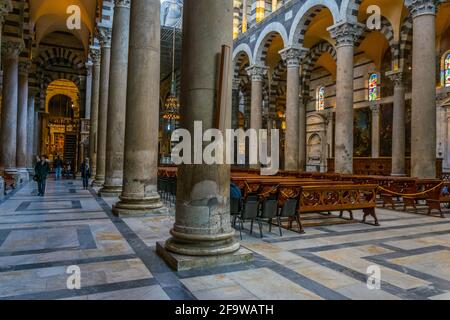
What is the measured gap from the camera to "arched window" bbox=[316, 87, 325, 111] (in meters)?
29.2

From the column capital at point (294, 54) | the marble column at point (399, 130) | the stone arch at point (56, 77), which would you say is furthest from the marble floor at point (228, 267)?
the stone arch at point (56, 77)

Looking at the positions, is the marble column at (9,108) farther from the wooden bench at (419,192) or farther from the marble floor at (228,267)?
the wooden bench at (419,192)

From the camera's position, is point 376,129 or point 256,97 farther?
point 376,129

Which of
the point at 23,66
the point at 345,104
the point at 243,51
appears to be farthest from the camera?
the point at 243,51

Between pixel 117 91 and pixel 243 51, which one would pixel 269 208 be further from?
pixel 243 51

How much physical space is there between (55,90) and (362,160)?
31.6m

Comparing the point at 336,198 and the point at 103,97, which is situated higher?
the point at 103,97

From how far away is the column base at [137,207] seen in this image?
788cm

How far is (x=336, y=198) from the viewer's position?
7.53 metres

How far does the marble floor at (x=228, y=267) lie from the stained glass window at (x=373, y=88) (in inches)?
720

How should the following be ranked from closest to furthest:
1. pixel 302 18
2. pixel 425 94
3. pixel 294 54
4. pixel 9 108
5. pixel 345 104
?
pixel 425 94
pixel 345 104
pixel 9 108
pixel 302 18
pixel 294 54

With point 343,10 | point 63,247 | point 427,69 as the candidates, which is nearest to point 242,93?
point 343,10

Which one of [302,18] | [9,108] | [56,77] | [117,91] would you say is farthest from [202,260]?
[56,77]

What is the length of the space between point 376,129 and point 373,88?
3.07 meters
